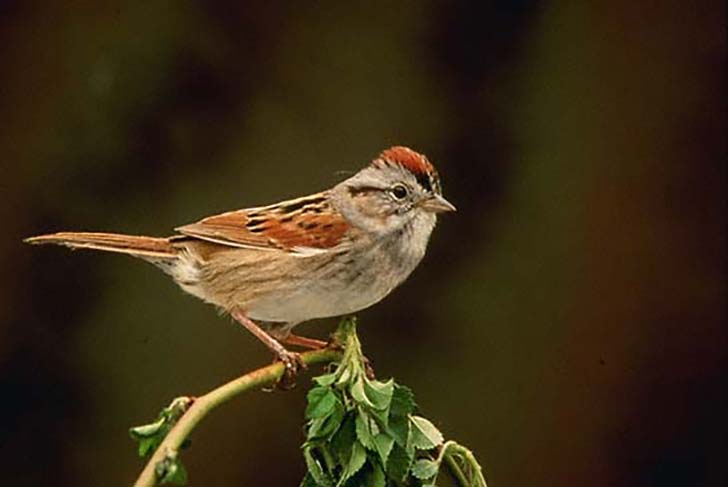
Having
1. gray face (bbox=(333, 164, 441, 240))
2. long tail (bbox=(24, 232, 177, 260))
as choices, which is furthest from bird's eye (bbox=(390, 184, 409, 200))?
long tail (bbox=(24, 232, 177, 260))

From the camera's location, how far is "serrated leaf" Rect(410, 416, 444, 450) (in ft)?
3.37

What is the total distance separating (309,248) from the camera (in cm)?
160

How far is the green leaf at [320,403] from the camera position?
0.99 metres

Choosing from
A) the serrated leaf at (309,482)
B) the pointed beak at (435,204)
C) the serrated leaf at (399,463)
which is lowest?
the serrated leaf at (309,482)

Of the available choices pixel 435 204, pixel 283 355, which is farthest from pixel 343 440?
pixel 435 204

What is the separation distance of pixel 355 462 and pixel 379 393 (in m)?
0.05

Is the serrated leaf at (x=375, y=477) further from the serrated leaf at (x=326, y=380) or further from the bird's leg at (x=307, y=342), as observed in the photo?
the bird's leg at (x=307, y=342)

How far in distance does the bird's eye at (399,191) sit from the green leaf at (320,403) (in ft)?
1.70

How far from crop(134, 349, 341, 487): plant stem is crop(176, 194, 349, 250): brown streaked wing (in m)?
0.58

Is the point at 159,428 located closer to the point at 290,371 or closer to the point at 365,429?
the point at 365,429

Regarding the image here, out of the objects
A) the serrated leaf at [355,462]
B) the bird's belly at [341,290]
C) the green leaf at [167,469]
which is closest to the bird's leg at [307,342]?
the bird's belly at [341,290]

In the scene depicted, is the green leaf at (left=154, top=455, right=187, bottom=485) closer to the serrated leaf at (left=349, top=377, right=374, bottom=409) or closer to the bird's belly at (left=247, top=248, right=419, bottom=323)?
the serrated leaf at (left=349, top=377, right=374, bottom=409)

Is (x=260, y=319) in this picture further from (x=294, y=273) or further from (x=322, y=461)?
(x=322, y=461)

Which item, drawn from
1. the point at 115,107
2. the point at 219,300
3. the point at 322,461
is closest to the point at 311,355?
the point at 322,461
